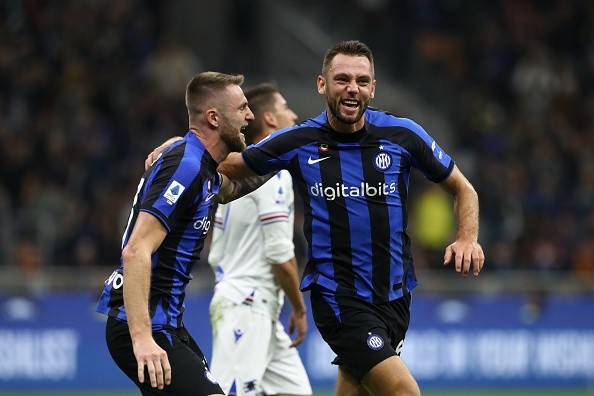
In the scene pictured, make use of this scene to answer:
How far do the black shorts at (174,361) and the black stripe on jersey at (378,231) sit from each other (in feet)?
3.92

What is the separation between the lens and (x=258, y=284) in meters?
8.59

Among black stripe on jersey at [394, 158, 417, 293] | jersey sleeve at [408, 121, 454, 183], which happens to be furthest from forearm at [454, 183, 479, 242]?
black stripe on jersey at [394, 158, 417, 293]

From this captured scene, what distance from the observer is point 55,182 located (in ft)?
53.1

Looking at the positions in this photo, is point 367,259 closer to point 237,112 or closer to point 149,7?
→ point 237,112

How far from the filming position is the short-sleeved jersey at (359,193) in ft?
23.5

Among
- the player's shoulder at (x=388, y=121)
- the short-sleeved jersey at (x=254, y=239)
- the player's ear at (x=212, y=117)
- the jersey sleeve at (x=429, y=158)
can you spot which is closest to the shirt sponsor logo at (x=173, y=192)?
the player's ear at (x=212, y=117)

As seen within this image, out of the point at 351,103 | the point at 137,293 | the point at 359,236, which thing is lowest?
the point at 137,293

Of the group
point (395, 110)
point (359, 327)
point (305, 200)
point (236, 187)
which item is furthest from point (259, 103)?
point (395, 110)

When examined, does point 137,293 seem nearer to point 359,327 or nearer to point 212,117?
point 212,117

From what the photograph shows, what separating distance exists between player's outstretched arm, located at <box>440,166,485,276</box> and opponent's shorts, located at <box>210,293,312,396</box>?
1.90m

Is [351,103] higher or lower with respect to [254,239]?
higher

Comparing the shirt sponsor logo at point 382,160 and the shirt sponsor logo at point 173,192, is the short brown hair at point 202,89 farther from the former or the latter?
the shirt sponsor logo at point 382,160

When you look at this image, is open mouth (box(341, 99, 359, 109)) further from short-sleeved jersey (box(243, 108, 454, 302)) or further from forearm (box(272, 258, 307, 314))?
forearm (box(272, 258, 307, 314))

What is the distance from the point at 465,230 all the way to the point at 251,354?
6.77 feet
